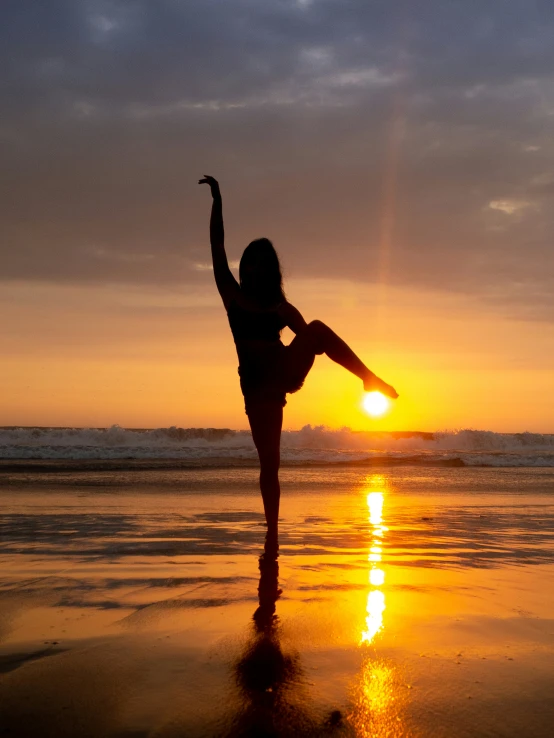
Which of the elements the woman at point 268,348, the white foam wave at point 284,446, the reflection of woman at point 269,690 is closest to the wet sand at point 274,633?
the reflection of woman at point 269,690

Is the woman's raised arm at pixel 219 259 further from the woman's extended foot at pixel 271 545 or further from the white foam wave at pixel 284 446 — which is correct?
the white foam wave at pixel 284 446

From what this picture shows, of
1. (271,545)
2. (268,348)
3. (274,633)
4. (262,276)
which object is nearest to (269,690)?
(274,633)

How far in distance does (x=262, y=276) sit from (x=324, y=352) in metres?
0.68

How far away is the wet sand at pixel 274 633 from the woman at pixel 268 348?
0.75 m

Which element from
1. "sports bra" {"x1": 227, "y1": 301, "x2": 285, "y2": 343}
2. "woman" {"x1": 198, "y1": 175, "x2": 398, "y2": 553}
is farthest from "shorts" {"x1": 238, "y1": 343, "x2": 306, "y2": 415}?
"sports bra" {"x1": 227, "y1": 301, "x2": 285, "y2": 343}

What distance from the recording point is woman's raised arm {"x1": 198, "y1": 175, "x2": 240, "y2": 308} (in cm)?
473

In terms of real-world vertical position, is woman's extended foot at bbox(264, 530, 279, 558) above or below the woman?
below

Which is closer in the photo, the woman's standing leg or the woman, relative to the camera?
the woman

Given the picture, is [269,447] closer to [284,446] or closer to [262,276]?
[262,276]

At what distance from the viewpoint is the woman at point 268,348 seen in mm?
4340

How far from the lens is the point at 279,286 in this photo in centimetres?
463

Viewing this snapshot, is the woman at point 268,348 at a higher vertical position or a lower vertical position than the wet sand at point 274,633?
higher

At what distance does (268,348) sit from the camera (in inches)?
180

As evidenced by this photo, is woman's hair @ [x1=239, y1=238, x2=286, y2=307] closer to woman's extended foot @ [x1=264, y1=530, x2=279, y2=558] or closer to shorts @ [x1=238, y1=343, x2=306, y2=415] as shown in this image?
shorts @ [x1=238, y1=343, x2=306, y2=415]
